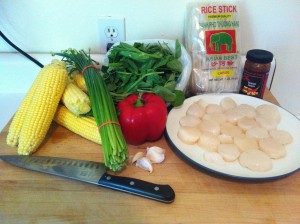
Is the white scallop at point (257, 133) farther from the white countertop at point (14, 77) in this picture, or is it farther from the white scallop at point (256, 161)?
the white countertop at point (14, 77)

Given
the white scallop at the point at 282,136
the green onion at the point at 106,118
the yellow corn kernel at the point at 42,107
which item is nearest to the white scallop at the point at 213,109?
the white scallop at the point at 282,136

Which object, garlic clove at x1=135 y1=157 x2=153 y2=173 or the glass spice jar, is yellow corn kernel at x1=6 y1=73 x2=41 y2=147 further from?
the glass spice jar

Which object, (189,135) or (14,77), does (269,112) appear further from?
(14,77)

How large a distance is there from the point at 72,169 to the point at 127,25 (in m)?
0.42

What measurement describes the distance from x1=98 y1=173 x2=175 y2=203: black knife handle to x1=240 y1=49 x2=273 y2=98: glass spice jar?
365 millimetres

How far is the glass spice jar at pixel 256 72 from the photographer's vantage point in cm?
68

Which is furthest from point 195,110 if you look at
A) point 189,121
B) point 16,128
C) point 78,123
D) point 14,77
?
point 14,77

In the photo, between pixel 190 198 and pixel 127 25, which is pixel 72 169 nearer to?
pixel 190 198

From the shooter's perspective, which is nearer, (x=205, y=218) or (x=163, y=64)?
(x=205, y=218)

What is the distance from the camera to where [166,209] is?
0.48 m

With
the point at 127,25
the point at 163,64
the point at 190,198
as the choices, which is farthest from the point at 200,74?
the point at 190,198

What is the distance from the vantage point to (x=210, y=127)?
0.61 meters

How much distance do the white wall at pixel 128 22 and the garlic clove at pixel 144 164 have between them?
1.23 feet

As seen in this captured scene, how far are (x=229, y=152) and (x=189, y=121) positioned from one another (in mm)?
114
